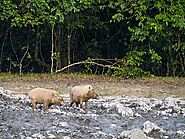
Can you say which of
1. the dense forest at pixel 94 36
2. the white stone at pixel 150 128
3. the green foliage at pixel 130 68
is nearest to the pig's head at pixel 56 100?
the white stone at pixel 150 128

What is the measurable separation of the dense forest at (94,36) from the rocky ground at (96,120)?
7083 millimetres

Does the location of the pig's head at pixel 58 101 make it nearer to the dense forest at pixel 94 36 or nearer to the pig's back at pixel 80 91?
the pig's back at pixel 80 91

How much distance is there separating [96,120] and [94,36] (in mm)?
13529

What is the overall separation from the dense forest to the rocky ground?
23.2 feet

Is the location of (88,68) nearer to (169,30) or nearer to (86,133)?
(169,30)

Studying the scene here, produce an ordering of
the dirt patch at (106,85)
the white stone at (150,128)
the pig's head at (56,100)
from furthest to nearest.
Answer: the dirt patch at (106,85)
the pig's head at (56,100)
the white stone at (150,128)

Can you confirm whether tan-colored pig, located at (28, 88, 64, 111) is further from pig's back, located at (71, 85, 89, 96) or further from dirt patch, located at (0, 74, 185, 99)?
dirt patch, located at (0, 74, 185, 99)

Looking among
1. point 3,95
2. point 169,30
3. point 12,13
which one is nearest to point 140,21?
point 169,30

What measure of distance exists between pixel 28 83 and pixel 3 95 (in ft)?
14.2

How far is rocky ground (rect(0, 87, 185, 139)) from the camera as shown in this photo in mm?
8234

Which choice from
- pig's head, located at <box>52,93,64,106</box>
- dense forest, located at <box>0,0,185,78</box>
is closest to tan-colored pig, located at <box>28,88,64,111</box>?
pig's head, located at <box>52,93,64,106</box>

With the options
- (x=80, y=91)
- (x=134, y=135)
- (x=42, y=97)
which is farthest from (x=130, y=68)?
(x=134, y=135)

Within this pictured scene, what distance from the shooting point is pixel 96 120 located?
31.6ft

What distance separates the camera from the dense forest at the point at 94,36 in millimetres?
19188
